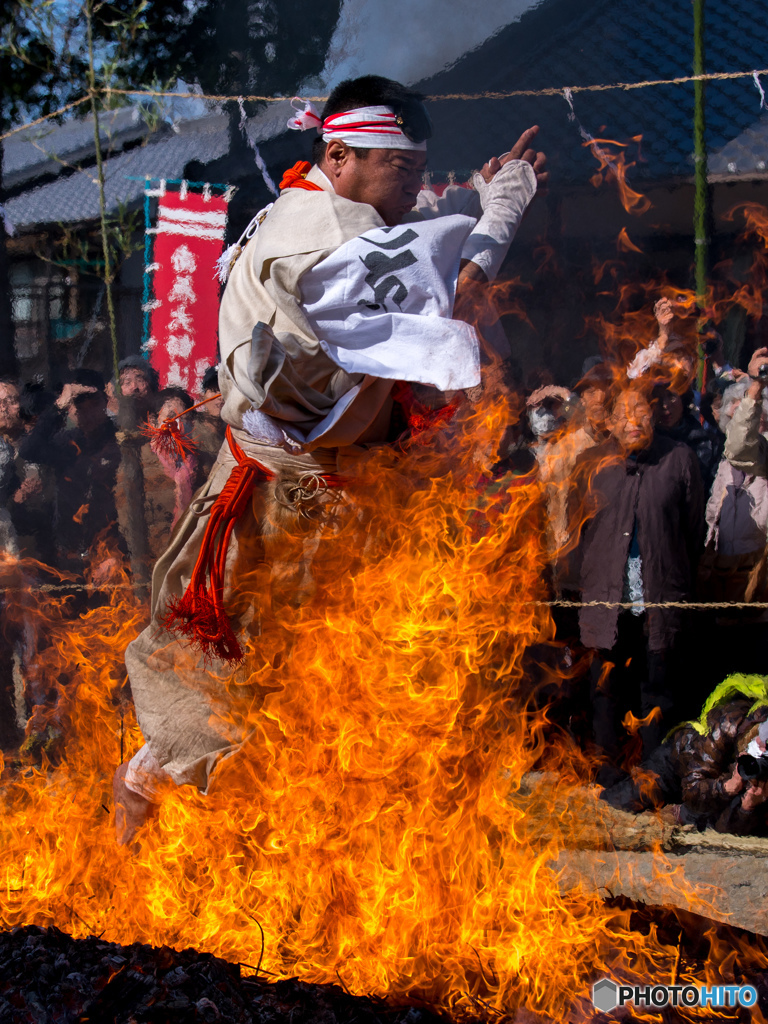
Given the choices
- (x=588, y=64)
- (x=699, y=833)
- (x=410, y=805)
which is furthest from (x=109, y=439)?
(x=699, y=833)

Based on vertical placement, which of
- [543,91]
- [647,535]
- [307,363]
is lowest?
[647,535]

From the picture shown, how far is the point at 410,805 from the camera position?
2.39 meters

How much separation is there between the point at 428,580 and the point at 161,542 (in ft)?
7.05

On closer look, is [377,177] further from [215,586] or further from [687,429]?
[687,429]

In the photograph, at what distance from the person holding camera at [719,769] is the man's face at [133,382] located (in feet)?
10.1

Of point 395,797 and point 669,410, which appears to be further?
point 669,410

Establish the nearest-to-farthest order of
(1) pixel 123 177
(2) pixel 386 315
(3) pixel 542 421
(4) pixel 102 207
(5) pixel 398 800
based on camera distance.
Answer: (2) pixel 386 315
(5) pixel 398 800
(3) pixel 542 421
(4) pixel 102 207
(1) pixel 123 177

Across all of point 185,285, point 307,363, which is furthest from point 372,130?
point 185,285

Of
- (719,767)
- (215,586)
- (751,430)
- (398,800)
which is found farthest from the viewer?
(751,430)

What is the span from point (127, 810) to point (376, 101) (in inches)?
93.5

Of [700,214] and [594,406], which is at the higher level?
[700,214]

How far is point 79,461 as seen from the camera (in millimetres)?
4234

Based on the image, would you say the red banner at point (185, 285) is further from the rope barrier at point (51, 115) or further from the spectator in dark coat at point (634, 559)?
the spectator in dark coat at point (634, 559)

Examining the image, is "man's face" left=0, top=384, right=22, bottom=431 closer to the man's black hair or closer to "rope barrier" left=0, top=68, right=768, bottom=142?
"rope barrier" left=0, top=68, right=768, bottom=142
